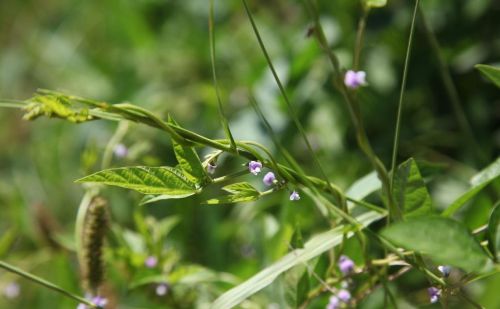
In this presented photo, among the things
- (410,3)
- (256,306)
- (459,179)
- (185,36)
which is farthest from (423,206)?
(185,36)

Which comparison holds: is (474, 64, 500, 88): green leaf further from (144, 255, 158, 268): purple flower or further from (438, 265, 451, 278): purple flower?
(144, 255, 158, 268): purple flower

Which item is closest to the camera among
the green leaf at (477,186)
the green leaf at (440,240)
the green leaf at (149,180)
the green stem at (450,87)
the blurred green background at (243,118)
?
the green leaf at (440,240)

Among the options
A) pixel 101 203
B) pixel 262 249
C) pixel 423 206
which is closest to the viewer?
pixel 423 206

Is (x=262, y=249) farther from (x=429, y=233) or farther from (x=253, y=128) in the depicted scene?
(x=429, y=233)

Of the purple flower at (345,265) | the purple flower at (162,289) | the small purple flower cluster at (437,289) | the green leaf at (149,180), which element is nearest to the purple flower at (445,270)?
the small purple flower cluster at (437,289)

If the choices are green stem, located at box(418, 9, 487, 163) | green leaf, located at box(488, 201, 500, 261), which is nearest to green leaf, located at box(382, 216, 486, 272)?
green leaf, located at box(488, 201, 500, 261)

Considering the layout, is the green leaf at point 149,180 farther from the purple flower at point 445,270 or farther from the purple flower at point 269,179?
the purple flower at point 445,270

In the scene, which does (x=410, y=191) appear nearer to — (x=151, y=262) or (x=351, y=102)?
(x=351, y=102)
